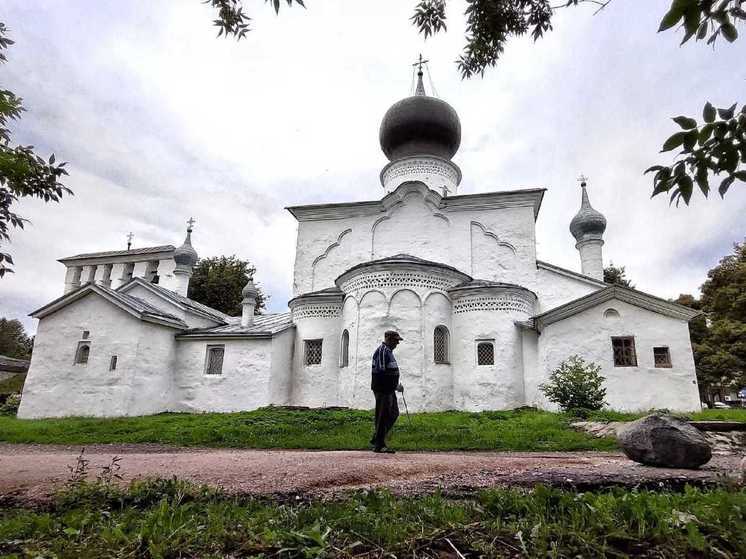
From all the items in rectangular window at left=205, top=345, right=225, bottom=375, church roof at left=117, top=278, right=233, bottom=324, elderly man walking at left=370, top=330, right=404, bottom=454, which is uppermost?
church roof at left=117, top=278, right=233, bottom=324

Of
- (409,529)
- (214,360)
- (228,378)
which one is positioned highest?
(214,360)

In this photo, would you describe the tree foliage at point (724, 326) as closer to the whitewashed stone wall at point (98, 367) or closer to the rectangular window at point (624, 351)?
the rectangular window at point (624, 351)

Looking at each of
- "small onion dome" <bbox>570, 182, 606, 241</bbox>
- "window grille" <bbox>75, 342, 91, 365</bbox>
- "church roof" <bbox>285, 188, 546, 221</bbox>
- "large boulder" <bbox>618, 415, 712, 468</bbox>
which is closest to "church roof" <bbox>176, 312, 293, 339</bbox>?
"window grille" <bbox>75, 342, 91, 365</bbox>

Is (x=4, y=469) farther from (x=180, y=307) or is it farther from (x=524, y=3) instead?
(x=180, y=307)

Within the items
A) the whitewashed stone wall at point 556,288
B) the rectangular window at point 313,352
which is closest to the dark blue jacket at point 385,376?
the rectangular window at point 313,352

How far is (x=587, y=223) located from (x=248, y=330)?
15.3 meters

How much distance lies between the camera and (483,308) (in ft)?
54.4

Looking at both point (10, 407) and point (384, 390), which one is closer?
point (384, 390)

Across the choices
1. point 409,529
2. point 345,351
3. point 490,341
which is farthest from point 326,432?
point 409,529

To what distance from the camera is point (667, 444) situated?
16.4 feet

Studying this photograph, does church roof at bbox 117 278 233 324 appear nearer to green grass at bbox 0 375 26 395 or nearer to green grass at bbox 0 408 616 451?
green grass at bbox 0 408 616 451

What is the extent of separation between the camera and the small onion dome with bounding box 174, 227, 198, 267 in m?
26.4

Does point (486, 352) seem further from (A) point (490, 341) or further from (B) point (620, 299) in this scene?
(B) point (620, 299)

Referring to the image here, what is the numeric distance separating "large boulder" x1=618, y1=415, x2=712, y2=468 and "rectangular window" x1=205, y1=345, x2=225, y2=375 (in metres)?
16.0
